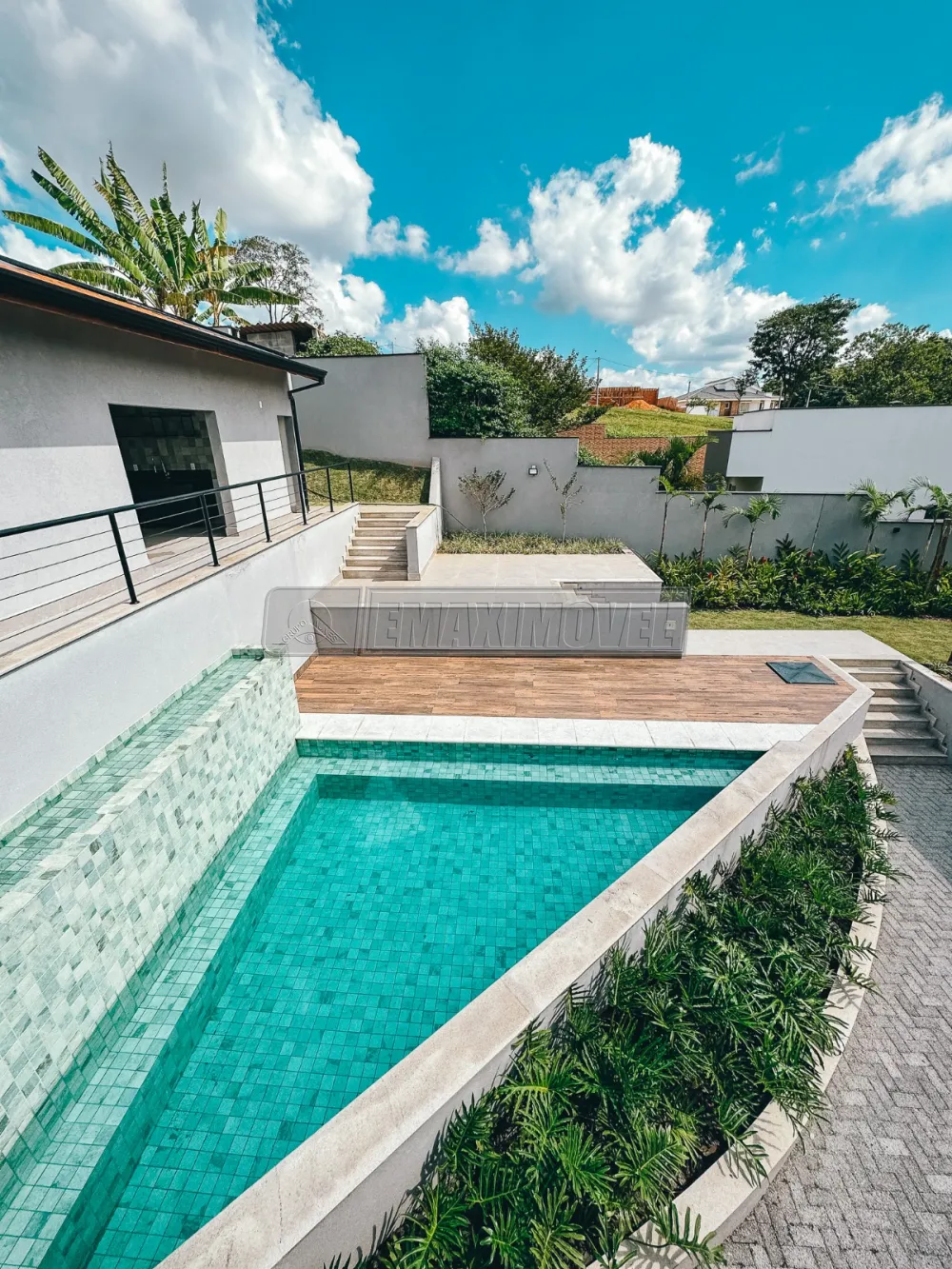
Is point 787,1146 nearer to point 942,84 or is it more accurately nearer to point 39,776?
point 39,776

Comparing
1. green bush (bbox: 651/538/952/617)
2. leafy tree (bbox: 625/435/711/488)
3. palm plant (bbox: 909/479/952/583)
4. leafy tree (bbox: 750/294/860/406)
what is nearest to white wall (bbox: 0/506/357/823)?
green bush (bbox: 651/538/952/617)

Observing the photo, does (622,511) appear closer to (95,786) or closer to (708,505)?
(708,505)

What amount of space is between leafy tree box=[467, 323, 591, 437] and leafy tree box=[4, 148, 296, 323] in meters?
9.25

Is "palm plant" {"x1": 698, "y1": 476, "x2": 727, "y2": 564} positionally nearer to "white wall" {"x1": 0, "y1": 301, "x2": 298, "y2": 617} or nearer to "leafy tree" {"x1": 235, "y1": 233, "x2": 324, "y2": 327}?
"white wall" {"x1": 0, "y1": 301, "x2": 298, "y2": 617}

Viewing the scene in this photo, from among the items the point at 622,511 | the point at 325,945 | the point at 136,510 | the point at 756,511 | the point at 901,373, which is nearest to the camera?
the point at 325,945

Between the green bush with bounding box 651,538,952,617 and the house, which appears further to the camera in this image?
the green bush with bounding box 651,538,952,617

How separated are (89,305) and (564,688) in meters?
7.56

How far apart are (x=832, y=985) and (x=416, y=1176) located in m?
3.64

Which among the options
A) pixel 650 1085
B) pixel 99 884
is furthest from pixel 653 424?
pixel 99 884

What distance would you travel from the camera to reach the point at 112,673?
15.9ft

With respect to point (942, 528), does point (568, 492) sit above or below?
above

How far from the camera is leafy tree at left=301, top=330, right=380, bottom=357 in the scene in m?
20.2

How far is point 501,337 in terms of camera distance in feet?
71.2

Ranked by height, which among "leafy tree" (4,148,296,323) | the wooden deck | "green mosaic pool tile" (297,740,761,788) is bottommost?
"green mosaic pool tile" (297,740,761,788)
